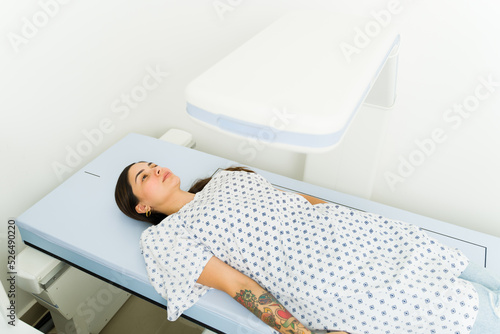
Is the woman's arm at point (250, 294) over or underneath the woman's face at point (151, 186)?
underneath

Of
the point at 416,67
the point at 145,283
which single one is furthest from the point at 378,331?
the point at 416,67

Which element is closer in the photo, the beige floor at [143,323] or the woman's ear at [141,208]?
the woman's ear at [141,208]

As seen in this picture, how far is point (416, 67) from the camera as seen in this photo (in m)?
1.59

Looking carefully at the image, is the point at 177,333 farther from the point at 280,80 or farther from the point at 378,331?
the point at 280,80

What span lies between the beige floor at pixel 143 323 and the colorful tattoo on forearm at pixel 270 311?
0.73m

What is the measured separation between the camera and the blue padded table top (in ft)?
4.17
